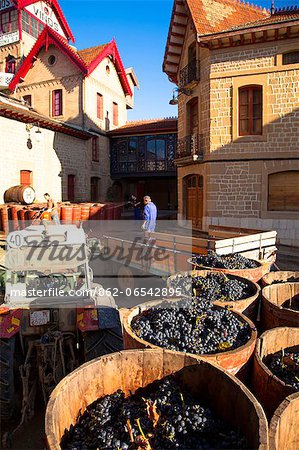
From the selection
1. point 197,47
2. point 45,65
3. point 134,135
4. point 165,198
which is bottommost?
point 165,198

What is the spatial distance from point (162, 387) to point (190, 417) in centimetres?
36

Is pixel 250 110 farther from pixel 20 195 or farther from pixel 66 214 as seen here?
pixel 20 195

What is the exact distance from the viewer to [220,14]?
14531 millimetres

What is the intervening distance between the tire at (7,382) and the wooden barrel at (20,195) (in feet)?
39.1

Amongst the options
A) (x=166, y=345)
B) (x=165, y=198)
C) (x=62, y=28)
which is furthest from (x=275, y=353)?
(x=62, y=28)

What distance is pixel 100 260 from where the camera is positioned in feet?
31.8

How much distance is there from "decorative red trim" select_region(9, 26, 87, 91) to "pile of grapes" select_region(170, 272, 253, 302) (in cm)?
1971

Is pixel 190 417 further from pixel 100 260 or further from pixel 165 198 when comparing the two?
pixel 165 198

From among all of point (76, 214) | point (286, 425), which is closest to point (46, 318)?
point (286, 425)

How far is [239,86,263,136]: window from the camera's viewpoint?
42.8 ft

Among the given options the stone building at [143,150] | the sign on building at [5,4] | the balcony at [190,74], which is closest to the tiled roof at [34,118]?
the stone building at [143,150]

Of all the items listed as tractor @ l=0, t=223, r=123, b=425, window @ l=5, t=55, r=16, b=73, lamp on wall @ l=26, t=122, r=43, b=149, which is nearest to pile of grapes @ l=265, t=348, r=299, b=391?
tractor @ l=0, t=223, r=123, b=425

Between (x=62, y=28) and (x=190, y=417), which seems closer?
(x=190, y=417)

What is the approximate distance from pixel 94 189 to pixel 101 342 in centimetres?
1950
